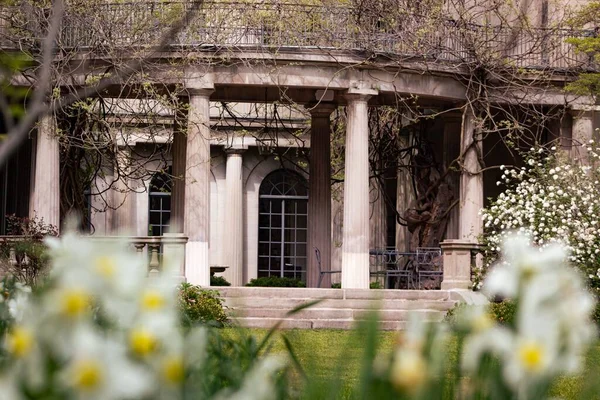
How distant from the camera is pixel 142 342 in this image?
1.33 meters

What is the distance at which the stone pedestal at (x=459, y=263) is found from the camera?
63.1 ft

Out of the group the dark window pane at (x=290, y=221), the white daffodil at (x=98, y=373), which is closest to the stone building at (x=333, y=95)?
the dark window pane at (x=290, y=221)

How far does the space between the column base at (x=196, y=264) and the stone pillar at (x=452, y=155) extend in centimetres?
630

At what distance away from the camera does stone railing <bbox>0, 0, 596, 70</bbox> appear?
19672mm

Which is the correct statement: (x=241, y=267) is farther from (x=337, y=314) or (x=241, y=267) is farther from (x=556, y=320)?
(x=556, y=320)

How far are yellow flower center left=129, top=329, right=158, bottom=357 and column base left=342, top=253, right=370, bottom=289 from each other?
1887cm

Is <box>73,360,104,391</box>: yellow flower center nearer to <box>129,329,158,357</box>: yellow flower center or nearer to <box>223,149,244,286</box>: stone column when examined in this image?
<box>129,329,158,357</box>: yellow flower center

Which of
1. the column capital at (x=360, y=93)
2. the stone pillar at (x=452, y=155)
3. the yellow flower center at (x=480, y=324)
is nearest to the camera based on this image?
the yellow flower center at (x=480, y=324)

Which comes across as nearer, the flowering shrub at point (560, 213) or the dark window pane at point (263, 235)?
the flowering shrub at point (560, 213)

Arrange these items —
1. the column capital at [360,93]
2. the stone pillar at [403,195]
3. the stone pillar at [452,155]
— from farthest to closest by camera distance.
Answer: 1. the stone pillar at [403,195]
2. the stone pillar at [452,155]
3. the column capital at [360,93]

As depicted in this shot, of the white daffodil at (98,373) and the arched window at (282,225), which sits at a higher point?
the arched window at (282,225)

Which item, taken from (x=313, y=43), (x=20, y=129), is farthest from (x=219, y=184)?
(x=20, y=129)

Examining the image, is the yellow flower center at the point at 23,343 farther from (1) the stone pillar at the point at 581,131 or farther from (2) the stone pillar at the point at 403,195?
(2) the stone pillar at the point at 403,195

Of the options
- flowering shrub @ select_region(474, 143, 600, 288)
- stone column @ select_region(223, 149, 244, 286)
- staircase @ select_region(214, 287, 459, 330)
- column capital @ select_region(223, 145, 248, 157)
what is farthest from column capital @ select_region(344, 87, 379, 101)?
column capital @ select_region(223, 145, 248, 157)
